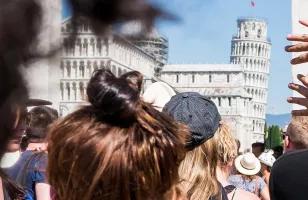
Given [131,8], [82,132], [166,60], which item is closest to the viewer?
[131,8]

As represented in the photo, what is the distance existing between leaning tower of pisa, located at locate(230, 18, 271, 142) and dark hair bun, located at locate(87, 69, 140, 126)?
101m

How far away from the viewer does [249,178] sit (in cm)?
734

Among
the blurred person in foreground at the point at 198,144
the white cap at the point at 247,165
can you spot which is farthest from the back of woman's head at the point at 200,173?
the white cap at the point at 247,165

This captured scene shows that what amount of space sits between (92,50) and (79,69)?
93 millimetres

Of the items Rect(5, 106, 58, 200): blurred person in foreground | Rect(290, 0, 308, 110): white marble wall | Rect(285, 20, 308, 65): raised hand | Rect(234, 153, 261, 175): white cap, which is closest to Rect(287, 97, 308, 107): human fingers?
Rect(285, 20, 308, 65): raised hand

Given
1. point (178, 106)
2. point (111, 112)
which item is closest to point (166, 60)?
point (178, 106)

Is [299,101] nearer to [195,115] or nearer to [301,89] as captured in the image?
[301,89]

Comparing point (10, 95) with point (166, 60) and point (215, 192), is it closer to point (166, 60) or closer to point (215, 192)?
point (166, 60)

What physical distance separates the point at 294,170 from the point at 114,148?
66 cm

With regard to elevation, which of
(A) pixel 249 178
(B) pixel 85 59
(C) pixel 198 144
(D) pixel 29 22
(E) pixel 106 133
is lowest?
(A) pixel 249 178

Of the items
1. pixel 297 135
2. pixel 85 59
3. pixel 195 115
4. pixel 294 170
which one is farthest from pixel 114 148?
pixel 297 135

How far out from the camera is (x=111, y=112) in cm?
226

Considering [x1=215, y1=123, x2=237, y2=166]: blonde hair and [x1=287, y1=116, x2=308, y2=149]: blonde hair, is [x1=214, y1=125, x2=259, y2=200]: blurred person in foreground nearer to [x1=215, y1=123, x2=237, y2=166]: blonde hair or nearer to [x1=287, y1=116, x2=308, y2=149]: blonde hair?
[x1=215, y1=123, x2=237, y2=166]: blonde hair

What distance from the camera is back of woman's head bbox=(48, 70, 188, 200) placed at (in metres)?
2.20
